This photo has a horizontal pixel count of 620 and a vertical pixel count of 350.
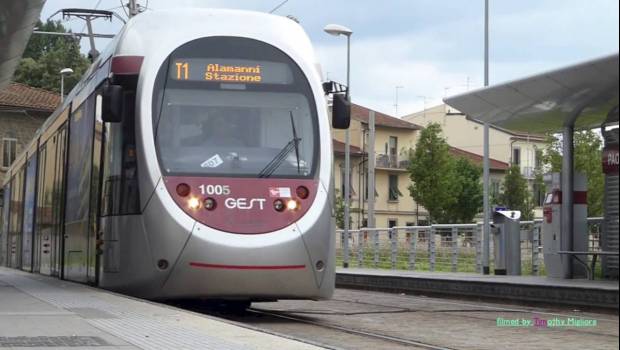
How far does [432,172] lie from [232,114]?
51242 mm

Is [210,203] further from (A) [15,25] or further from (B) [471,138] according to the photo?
(B) [471,138]

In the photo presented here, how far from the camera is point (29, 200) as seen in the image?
979 inches

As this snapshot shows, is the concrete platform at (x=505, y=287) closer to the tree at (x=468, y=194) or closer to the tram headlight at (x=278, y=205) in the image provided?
the tram headlight at (x=278, y=205)

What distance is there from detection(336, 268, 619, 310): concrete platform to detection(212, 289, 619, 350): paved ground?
0.24 m

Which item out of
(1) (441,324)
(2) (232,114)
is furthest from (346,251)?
(2) (232,114)

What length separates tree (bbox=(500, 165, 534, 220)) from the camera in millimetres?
71000

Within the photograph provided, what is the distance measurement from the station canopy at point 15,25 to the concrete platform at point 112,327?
5552 millimetres

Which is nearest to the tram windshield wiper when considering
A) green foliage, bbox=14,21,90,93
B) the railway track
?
the railway track

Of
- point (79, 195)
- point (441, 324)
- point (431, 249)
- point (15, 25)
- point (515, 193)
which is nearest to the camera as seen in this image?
point (441, 324)

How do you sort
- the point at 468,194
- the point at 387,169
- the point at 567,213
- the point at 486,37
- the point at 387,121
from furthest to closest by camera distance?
the point at 387,121 < the point at 387,169 < the point at 468,194 < the point at 486,37 < the point at 567,213

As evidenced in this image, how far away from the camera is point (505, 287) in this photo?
57.0ft

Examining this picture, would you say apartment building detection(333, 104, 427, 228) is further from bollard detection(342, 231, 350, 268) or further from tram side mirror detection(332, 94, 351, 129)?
tram side mirror detection(332, 94, 351, 129)

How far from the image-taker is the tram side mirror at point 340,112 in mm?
12625

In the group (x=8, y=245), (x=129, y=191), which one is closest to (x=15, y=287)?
(x=129, y=191)
